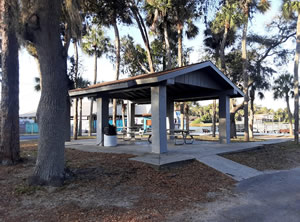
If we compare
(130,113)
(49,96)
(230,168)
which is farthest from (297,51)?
(49,96)

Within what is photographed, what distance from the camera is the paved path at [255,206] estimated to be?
3.91 metres

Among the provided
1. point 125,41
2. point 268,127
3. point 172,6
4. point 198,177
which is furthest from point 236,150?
point 268,127

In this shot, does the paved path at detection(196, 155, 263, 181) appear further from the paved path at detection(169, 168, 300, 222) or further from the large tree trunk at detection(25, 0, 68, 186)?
the large tree trunk at detection(25, 0, 68, 186)

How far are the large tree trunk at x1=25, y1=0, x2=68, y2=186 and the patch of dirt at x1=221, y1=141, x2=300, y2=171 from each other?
237 inches

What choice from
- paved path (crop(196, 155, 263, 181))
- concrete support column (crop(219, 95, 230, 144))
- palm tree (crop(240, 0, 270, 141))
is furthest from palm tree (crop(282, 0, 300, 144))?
paved path (crop(196, 155, 263, 181))

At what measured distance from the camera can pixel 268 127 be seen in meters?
35.7

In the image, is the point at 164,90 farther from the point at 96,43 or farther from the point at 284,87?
the point at 284,87

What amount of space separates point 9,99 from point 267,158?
9508 millimetres

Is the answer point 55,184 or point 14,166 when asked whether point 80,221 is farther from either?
point 14,166

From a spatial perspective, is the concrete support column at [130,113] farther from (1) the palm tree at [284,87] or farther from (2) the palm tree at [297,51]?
(1) the palm tree at [284,87]

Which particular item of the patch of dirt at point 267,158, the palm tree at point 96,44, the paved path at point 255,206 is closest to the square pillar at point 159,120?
the patch of dirt at point 267,158

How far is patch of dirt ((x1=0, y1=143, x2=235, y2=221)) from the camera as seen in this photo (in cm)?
395

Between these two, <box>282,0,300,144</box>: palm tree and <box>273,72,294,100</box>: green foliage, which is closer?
<box>282,0,300,144</box>: palm tree

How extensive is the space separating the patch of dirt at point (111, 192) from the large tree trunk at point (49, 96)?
0.42 meters
